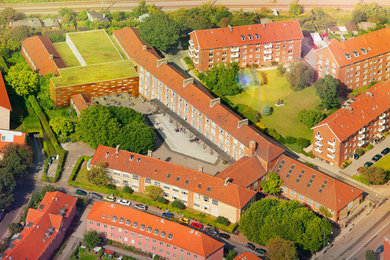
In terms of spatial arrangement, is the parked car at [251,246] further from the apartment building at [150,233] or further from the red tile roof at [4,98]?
the red tile roof at [4,98]

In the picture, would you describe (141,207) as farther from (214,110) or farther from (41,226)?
(214,110)

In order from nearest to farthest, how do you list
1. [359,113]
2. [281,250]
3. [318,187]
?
[281,250]
[318,187]
[359,113]

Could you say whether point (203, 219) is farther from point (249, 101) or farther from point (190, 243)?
point (249, 101)

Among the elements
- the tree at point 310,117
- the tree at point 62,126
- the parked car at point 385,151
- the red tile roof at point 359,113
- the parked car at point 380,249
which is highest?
the red tile roof at point 359,113

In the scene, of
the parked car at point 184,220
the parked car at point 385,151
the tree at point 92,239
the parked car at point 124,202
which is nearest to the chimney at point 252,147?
the parked car at point 184,220

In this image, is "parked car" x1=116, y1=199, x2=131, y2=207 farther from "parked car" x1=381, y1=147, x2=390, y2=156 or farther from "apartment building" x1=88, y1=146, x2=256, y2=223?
"parked car" x1=381, y1=147, x2=390, y2=156

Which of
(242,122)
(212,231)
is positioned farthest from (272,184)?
(212,231)

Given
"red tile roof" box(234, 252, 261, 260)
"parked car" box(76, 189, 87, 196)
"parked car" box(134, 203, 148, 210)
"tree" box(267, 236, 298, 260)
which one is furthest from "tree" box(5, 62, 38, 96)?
"tree" box(267, 236, 298, 260)
